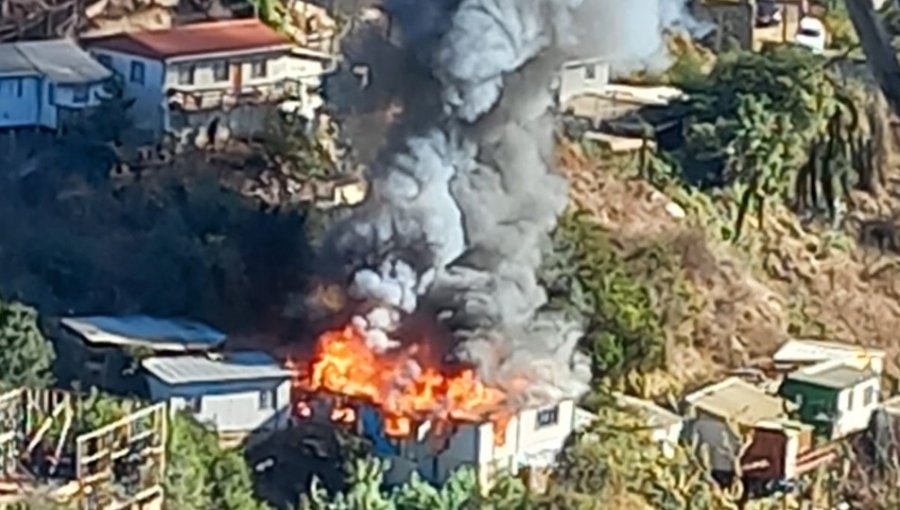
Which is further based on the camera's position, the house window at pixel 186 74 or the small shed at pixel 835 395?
the house window at pixel 186 74

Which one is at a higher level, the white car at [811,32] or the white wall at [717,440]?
the white car at [811,32]

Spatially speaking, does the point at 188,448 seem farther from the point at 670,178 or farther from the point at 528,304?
the point at 670,178

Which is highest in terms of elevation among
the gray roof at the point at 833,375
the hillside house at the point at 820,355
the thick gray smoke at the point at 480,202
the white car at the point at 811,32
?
the white car at the point at 811,32

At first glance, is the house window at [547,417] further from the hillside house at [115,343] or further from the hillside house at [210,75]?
the hillside house at [210,75]

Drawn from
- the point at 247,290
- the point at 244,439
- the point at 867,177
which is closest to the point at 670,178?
the point at 247,290

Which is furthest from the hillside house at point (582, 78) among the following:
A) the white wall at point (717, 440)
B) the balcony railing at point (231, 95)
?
the white wall at point (717, 440)

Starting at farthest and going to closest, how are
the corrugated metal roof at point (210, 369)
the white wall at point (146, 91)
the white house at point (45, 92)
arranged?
the white wall at point (146, 91), the white house at point (45, 92), the corrugated metal roof at point (210, 369)

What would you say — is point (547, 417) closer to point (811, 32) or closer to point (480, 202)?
point (480, 202)
